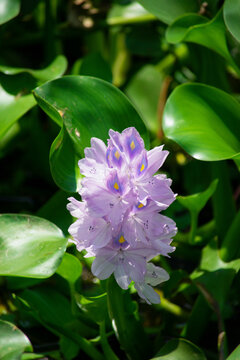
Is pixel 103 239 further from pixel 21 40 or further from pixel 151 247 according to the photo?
pixel 21 40

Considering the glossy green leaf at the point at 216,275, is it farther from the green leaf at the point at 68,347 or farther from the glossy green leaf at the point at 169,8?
the glossy green leaf at the point at 169,8

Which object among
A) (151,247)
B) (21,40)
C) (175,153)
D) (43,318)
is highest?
→ (151,247)

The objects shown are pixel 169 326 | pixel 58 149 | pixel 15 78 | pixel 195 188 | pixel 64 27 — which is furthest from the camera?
pixel 64 27

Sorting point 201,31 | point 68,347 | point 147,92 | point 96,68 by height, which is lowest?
point 147,92

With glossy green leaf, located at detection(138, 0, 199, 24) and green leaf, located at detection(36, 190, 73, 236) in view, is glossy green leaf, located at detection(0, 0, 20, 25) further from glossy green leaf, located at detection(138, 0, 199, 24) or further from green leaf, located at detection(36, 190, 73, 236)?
green leaf, located at detection(36, 190, 73, 236)

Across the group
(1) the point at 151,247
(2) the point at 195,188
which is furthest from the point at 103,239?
(2) the point at 195,188

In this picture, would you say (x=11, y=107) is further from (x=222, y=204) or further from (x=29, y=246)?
(x=222, y=204)

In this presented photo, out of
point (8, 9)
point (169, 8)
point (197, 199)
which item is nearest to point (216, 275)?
point (197, 199)
